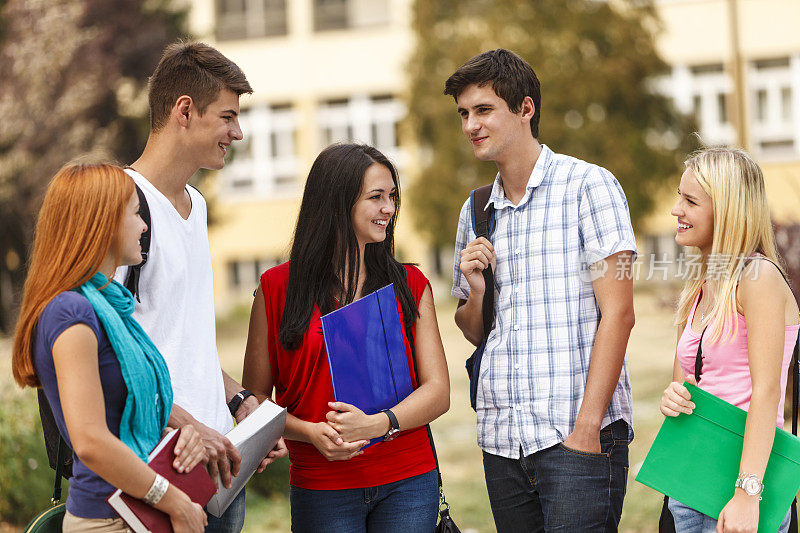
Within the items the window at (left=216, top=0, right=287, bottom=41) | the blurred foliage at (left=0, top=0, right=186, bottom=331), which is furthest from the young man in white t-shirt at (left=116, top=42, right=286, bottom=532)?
the window at (left=216, top=0, right=287, bottom=41)

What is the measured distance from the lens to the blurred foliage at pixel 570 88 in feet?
56.0

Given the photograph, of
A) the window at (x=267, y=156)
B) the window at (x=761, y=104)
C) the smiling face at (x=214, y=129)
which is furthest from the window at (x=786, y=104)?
the smiling face at (x=214, y=129)

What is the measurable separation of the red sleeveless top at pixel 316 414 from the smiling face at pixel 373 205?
21 centimetres

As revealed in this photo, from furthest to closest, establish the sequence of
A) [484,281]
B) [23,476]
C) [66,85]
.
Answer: [66,85] < [23,476] < [484,281]

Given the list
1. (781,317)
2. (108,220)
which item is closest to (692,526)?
(781,317)

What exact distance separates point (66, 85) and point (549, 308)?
1500 cm

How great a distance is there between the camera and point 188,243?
2.78m

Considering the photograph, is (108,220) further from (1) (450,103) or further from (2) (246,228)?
(2) (246,228)

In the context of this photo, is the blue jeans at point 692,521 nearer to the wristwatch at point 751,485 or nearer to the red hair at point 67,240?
the wristwatch at point 751,485

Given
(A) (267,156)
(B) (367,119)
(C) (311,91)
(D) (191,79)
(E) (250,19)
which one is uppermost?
(E) (250,19)

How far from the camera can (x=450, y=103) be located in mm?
17781

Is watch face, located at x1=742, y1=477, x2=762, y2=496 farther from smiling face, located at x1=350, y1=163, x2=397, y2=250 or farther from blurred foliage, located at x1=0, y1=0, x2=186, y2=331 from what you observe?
blurred foliage, located at x1=0, y1=0, x2=186, y2=331

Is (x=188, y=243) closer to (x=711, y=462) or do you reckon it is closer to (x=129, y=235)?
(x=129, y=235)

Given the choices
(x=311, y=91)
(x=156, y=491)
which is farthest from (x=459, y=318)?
(x=311, y=91)
